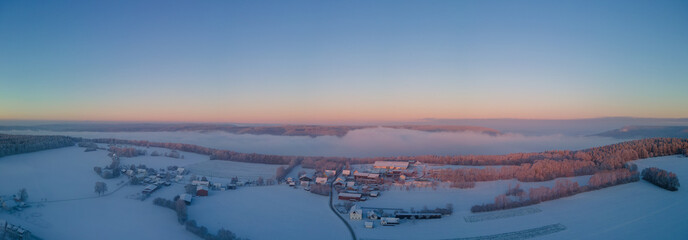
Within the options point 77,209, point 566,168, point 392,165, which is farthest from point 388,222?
point 566,168

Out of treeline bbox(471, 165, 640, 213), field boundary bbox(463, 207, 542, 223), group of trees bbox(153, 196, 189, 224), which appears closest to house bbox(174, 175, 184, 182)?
group of trees bbox(153, 196, 189, 224)

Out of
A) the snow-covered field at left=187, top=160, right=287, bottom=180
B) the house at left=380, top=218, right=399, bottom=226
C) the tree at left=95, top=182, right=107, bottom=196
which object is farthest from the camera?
the snow-covered field at left=187, top=160, right=287, bottom=180

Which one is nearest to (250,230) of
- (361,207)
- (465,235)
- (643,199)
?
(361,207)

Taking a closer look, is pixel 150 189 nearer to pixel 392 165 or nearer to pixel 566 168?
pixel 392 165

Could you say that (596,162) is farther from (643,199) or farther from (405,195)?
(405,195)

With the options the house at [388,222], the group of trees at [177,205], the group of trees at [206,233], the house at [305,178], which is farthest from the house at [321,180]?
the group of trees at [206,233]

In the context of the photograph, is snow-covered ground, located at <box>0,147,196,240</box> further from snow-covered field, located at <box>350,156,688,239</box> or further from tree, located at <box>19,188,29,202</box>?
Answer: snow-covered field, located at <box>350,156,688,239</box>
